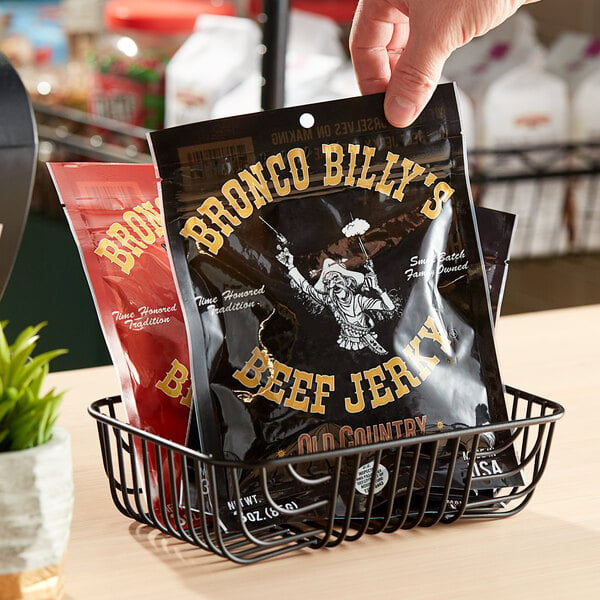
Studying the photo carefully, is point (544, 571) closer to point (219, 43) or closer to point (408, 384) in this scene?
point (408, 384)

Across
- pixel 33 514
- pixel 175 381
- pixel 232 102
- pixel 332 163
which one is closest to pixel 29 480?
pixel 33 514

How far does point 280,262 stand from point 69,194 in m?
0.13

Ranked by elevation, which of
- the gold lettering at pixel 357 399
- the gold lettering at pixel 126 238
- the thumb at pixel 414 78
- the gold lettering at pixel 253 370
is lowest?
the gold lettering at pixel 357 399

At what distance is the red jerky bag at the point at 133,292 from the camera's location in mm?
541

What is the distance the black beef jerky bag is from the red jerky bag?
33 millimetres

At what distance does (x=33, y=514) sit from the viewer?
420 mm

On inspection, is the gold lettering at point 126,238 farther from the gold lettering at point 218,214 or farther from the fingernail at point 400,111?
the fingernail at point 400,111

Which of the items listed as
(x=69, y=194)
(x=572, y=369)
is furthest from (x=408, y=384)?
(x=572, y=369)

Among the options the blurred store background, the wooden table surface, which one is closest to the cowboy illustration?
the wooden table surface

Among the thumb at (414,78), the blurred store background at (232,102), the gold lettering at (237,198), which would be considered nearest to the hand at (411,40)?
the thumb at (414,78)

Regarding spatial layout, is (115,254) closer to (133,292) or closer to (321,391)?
(133,292)

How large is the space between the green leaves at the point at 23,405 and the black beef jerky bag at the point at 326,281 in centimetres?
11

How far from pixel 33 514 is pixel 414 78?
0.33 m

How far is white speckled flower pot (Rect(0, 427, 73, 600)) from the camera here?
16.3 inches
